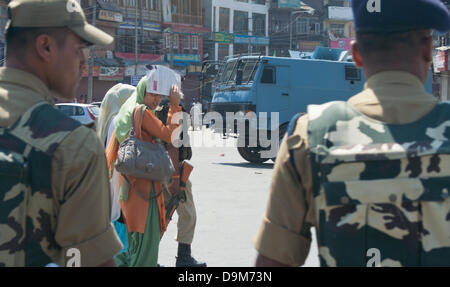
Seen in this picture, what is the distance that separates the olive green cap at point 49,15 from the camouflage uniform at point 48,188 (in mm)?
265

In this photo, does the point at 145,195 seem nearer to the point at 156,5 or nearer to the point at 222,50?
the point at 156,5

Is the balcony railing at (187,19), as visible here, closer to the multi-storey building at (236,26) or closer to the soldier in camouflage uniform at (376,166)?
the multi-storey building at (236,26)

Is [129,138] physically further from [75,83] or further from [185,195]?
[75,83]

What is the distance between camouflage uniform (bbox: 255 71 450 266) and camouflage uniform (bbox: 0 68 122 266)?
0.53 meters

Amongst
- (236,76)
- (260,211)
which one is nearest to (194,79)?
(236,76)

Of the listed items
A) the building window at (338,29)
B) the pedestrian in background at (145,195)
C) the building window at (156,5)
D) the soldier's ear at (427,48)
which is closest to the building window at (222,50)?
the building window at (156,5)

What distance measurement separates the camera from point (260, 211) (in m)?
7.20

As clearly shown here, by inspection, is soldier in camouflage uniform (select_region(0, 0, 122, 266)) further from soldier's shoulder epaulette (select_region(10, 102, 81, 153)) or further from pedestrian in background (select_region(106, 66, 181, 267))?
pedestrian in background (select_region(106, 66, 181, 267))

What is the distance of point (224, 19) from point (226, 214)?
155 feet

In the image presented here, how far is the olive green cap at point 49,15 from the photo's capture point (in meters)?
1.75

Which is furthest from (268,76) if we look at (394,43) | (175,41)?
(175,41)

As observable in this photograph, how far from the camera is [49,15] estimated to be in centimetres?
176

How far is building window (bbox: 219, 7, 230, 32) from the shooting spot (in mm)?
52062
